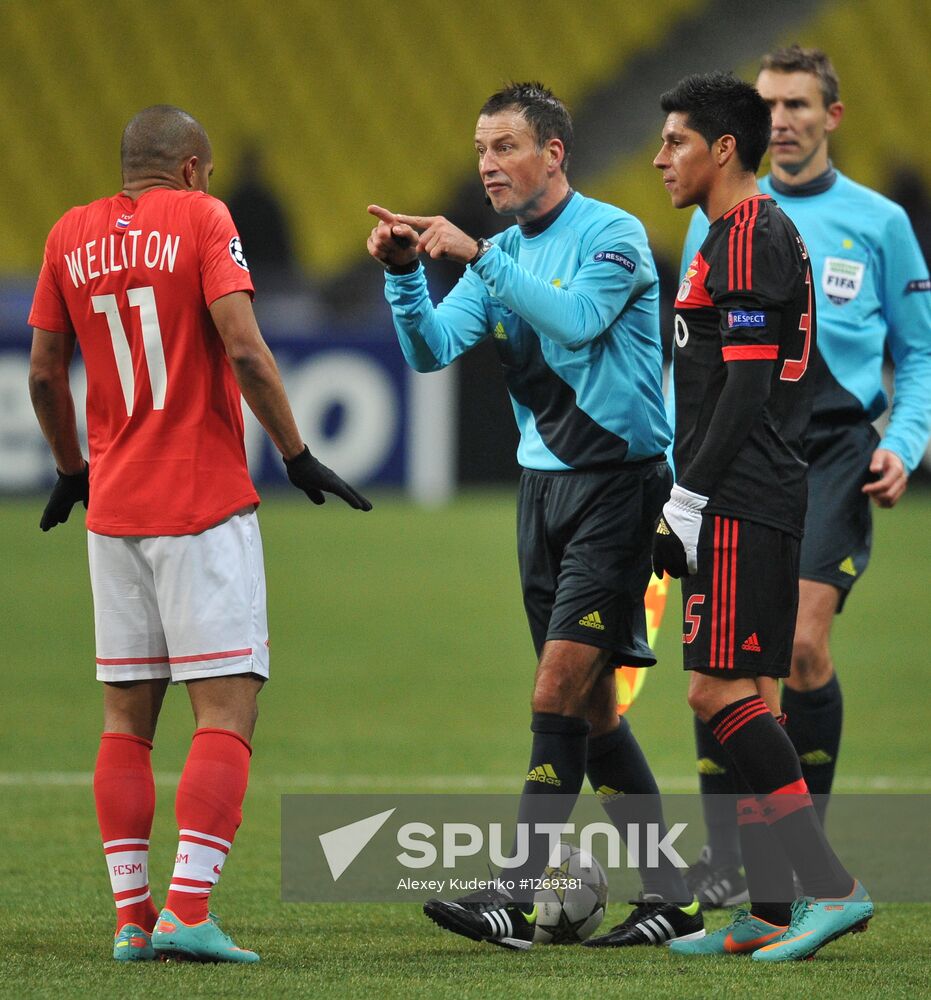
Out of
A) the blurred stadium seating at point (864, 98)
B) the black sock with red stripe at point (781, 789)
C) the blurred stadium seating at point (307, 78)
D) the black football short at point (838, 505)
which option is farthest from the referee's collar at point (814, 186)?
the blurred stadium seating at point (307, 78)

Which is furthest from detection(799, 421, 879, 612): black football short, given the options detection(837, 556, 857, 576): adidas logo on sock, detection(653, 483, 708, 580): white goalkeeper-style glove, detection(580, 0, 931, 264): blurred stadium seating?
detection(580, 0, 931, 264): blurred stadium seating

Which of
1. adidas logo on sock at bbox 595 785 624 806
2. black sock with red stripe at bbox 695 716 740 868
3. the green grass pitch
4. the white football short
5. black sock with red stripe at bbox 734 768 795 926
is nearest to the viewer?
the green grass pitch

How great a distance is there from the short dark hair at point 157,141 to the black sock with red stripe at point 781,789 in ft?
5.93

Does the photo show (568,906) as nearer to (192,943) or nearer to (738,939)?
(738,939)

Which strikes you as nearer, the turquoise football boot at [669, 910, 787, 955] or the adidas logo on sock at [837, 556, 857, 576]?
the turquoise football boot at [669, 910, 787, 955]

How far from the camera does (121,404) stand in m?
3.79

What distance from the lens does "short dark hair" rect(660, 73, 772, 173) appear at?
380 centimetres

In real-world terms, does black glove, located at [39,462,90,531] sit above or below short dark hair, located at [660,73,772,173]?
below

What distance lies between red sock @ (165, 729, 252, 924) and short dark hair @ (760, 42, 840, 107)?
2729 millimetres

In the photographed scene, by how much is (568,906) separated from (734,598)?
90 cm

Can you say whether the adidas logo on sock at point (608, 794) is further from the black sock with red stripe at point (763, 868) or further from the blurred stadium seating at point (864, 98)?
the blurred stadium seating at point (864, 98)

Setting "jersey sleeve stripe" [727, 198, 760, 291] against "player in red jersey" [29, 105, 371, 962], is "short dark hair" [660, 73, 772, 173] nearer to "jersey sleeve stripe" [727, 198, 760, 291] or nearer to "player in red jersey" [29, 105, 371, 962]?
"jersey sleeve stripe" [727, 198, 760, 291]

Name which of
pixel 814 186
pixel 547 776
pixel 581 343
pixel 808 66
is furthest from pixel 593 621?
pixel 808 66

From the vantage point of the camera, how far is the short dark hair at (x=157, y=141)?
12.5 ft
